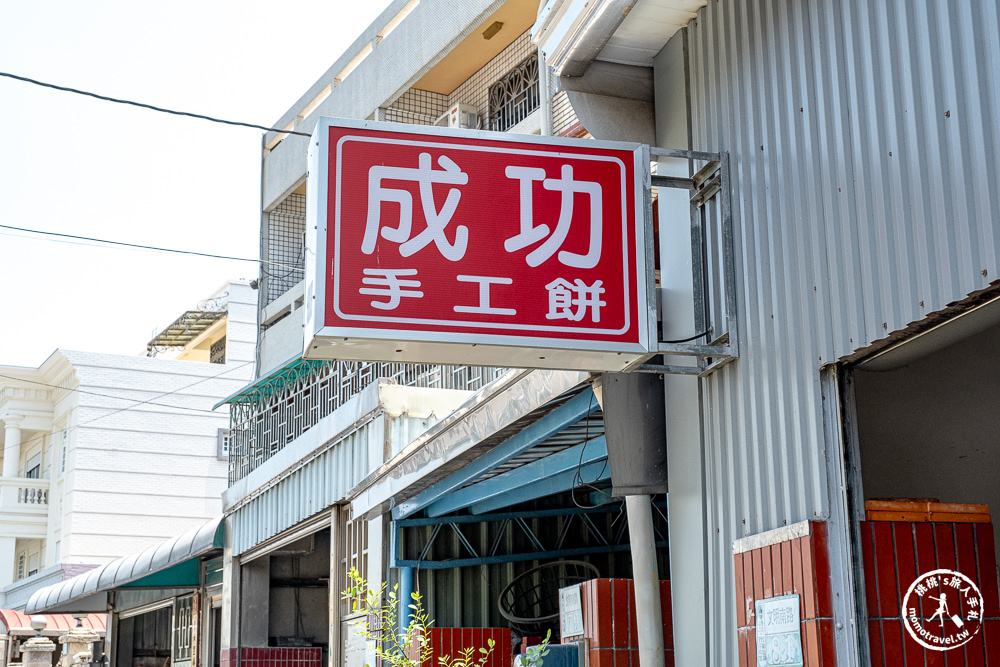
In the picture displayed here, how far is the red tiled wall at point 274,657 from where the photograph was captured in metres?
18.6

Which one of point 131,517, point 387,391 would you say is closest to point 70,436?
point 131,517

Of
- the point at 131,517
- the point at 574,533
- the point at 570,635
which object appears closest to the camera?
the point at 570,635

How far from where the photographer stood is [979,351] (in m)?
7.60

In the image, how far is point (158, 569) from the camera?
2191 centimetres

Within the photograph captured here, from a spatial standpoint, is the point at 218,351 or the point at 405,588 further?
the point at 218,351

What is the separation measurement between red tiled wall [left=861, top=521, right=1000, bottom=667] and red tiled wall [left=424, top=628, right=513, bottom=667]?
21.7 feet

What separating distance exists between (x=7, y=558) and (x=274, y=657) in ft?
102

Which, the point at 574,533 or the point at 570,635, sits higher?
the point at 574,533

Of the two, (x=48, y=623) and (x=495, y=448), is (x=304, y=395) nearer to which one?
(x=495, y=448)

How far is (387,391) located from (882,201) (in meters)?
9.90

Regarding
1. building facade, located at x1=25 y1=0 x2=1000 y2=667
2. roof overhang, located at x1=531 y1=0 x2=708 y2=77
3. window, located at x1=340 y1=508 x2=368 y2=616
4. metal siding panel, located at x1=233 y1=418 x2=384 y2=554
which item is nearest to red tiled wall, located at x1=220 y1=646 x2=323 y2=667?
metal siding panel, located at x1=233 y1=418 x2=384 y2=554

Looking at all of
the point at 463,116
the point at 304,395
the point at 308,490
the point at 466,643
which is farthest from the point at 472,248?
the point at 463,116

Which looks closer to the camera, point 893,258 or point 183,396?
point 893,258

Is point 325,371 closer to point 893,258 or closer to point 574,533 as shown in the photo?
point 574,533
